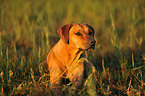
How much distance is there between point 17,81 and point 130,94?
1592 millimetres

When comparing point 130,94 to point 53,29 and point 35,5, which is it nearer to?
point 53,29

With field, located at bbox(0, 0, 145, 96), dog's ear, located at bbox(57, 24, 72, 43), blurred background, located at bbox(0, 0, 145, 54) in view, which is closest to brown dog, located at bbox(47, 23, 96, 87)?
dog's ear, located at bbox(57, 24, 72, 43)

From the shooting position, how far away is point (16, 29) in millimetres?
4395

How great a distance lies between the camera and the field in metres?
2.32

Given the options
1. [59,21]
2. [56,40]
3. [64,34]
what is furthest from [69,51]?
[59,21]

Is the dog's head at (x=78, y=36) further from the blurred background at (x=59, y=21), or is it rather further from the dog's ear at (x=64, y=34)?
the blurred background at (x=59, y=21)

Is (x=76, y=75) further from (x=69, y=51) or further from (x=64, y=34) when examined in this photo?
(x=64, y=34)

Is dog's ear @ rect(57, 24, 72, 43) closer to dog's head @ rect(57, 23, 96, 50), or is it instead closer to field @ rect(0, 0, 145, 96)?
dog's head @ rect(57, 23, 96, 50)

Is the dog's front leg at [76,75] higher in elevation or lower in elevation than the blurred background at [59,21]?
lower

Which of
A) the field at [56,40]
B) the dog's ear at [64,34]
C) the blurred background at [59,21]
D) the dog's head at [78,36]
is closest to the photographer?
the field at [56,40]

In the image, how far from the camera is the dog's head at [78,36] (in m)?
2.43

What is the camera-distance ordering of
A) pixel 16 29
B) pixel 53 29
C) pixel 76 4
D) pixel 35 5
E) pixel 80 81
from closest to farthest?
pixel 80 81 → pixel 16 29 → pixel 53 29 → pixel 35 5 → pixel 76 4

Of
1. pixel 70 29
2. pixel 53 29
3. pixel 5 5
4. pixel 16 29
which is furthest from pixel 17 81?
pixel 5 5

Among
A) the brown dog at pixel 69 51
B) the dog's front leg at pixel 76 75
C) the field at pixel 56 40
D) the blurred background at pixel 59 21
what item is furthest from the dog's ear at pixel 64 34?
the blurred background at pixel 59 21
